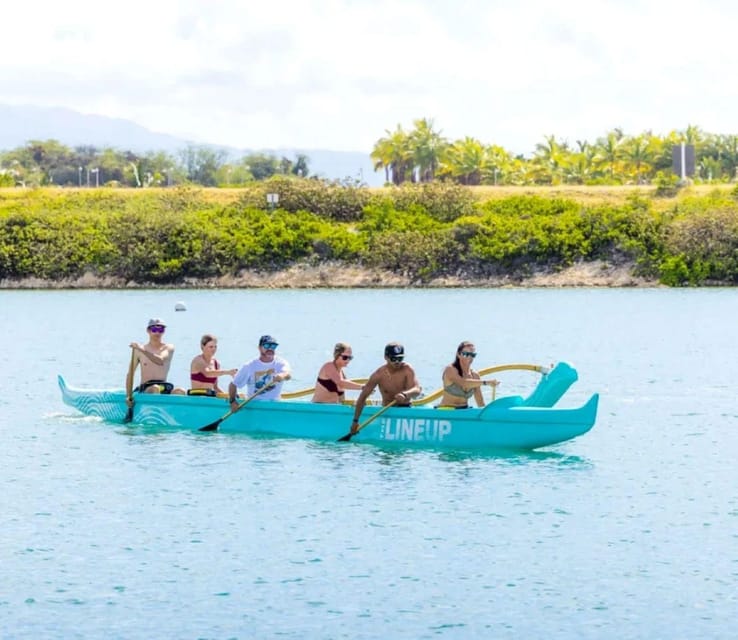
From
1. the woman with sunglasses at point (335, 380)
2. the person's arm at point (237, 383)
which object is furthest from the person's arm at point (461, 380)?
the person's arm at point (237, 383)

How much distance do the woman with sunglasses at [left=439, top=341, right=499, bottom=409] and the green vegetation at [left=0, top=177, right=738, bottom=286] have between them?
72308mm

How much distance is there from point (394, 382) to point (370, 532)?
5346mm

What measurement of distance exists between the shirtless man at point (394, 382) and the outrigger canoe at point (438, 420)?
17cm

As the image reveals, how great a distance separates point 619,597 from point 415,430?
28.0 ft

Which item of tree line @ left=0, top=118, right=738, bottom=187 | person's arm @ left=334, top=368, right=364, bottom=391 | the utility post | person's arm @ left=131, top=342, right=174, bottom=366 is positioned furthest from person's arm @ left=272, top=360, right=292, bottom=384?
tree line @ left=0, top=118, right=738, bottom=187

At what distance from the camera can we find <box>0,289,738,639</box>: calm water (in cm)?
1574

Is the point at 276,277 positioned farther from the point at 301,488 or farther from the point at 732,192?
the point at 301,488

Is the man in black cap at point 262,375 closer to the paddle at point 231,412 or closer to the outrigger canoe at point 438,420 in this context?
the paddle at point 231,412

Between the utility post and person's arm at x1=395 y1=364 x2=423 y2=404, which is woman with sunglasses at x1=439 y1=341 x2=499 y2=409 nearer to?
person's arm at x1=395 y1=364 x2=423 y2=404

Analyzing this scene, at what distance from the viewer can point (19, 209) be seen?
111062mm

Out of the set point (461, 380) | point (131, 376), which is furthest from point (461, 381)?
point (131, 376)

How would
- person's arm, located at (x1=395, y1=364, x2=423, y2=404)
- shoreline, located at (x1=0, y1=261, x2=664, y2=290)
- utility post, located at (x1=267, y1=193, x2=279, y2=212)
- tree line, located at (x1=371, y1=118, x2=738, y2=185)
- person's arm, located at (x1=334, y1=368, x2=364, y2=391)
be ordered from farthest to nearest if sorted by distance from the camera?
tree line, located at (x1=371, y1=118, x2=738, y2=185) < utility post, located at (x1=267, y1=193, x2=279, y2=212) < shoreline, located at (x1=0, y1=261, x2=664, y2=290) < person's arm, located at (x1=334, y1=368, x2=364, y2=391) < person's arm, located at (x1=395, y1=364, x2=423, y2=404)

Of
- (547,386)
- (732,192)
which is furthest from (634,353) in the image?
(732,192)

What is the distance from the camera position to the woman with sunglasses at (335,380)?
81.2ft
